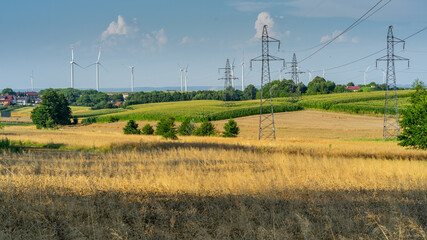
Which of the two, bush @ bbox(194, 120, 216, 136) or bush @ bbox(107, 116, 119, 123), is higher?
bush @ bbox(194, 120, 216, 136)

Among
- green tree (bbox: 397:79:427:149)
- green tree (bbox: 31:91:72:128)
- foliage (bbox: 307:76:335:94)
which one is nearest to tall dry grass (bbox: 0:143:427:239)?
green tree (bbox: 397:79:427:149)

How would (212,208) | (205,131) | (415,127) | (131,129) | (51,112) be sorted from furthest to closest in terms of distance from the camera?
(51,112) < (131,129) < (205,131) < (415,127) < (212,208)

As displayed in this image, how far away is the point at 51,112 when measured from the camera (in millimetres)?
98625

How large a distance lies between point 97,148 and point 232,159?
1140 cm

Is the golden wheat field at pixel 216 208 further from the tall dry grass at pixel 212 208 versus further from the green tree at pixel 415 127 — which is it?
the green tree at pixel 415 127

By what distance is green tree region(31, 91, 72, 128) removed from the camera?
97.8m

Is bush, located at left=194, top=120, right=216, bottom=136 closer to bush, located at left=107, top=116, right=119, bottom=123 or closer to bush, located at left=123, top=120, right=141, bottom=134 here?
bush, located at left=123, top=120, right=141, bottom=134

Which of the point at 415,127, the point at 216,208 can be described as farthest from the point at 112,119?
the point at 216,208

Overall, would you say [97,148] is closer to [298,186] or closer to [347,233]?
[298,186]

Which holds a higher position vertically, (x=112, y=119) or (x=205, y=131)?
(x=205, y=131)

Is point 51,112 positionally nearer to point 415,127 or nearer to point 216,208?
point 415,127

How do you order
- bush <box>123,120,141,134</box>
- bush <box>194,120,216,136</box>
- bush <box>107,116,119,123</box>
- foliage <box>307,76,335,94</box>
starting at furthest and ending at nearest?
1. foliage <box>307,76,335,94</box>
2. bush <box>107,116,119,123</box>
3. bush <box>123,120,141,134</box>
4. bush <box>194,120,216,136</box>

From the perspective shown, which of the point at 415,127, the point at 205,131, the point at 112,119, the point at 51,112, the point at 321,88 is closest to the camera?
the point at 415,127

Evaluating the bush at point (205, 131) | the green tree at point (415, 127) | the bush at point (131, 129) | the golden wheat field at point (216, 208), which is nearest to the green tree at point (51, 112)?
the bush at point (131, 129)
